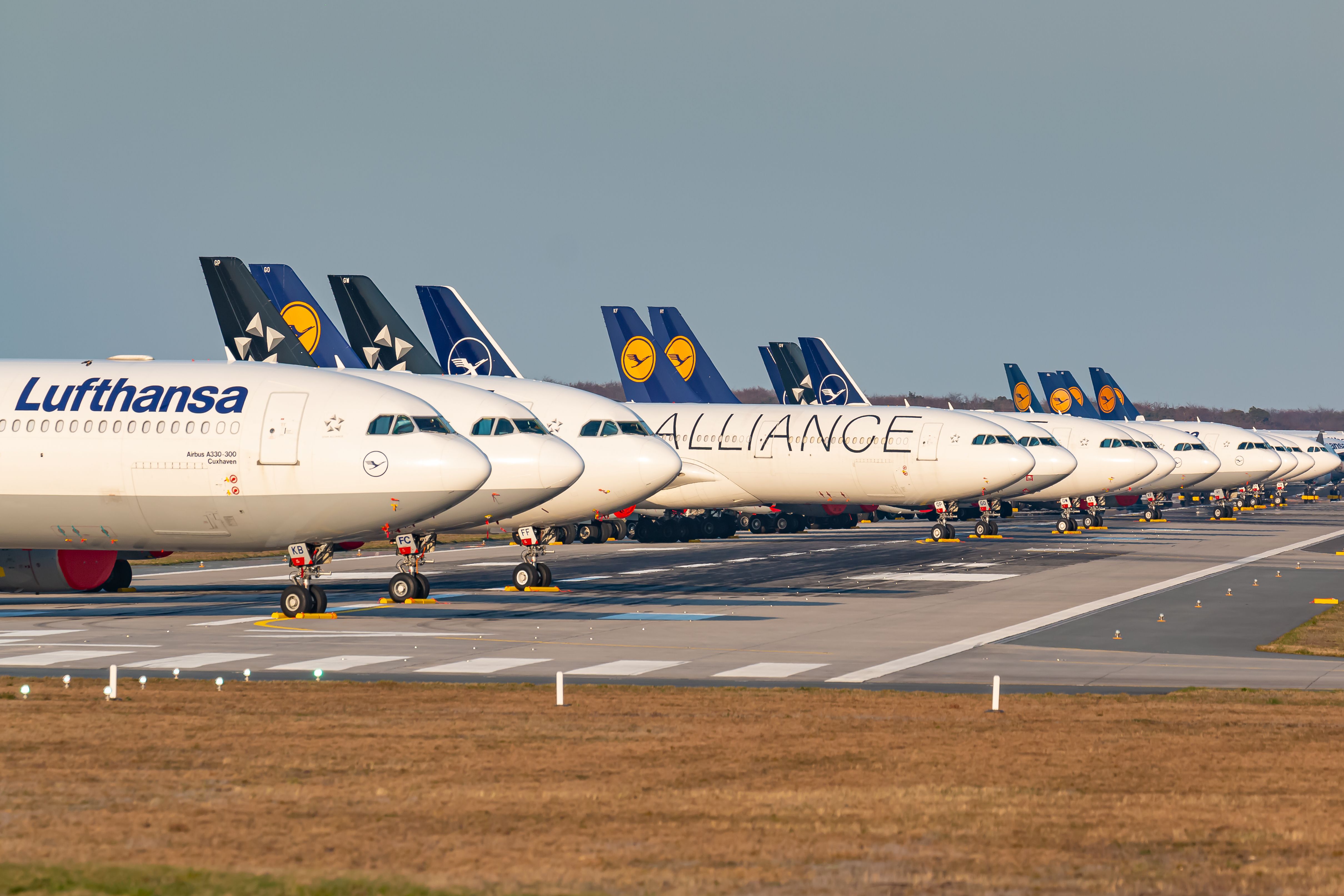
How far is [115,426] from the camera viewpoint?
128 ft

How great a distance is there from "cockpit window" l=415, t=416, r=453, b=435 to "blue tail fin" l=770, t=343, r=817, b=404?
64118mm

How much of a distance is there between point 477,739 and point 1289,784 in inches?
394

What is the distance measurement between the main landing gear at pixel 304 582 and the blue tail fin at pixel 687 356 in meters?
46.8

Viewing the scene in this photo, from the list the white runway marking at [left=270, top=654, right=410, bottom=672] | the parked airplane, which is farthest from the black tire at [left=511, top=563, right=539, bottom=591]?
the parked airplane

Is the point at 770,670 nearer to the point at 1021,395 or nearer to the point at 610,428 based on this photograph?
the point at 610,428

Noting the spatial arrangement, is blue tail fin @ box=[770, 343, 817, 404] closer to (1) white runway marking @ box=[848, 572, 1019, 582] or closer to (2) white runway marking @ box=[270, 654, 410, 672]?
(1) white runway marking @ box=[848, 572, 1019, 582]

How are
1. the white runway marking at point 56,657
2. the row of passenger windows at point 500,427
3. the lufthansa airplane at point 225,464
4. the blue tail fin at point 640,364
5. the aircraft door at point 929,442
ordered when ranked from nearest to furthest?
the white runway marking at point 56,657, the lufthansa airplane at point 225,464, the row of passenger windows at point 500,427, the aircraft door at point 929,442, the blue tail fin at point 640,364

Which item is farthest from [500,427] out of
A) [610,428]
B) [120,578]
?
[120,578]

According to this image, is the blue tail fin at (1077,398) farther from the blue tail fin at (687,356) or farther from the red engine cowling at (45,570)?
the red engine cowling at (45,570)

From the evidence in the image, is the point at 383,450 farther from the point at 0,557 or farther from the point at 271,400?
the point at 0,557

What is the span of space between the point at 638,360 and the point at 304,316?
2496cm

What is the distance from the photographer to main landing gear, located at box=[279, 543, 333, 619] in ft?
129

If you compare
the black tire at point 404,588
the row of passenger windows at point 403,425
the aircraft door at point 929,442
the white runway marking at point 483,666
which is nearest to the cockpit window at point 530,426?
the black tire at point 404,588

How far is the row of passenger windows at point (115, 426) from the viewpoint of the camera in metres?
38.4
